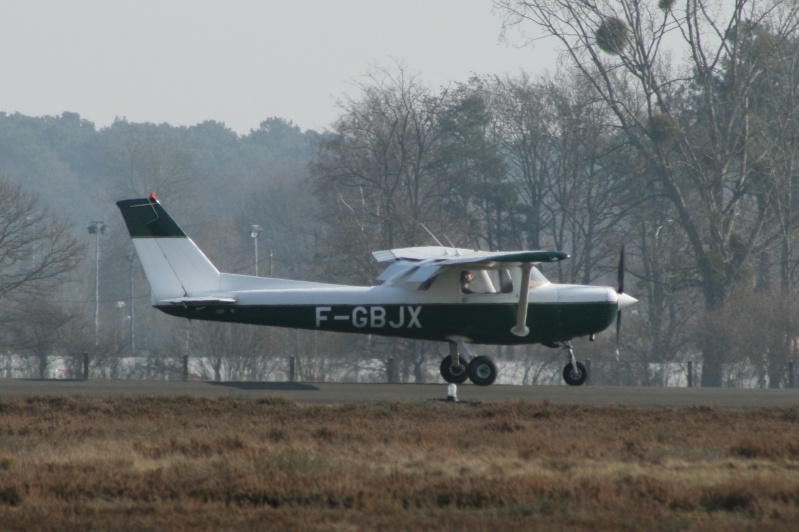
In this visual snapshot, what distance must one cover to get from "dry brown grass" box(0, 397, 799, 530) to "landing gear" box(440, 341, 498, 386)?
13.9 ft

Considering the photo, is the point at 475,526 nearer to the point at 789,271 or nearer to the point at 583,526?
the point at 583,526

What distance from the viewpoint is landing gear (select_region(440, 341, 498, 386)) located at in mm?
21297

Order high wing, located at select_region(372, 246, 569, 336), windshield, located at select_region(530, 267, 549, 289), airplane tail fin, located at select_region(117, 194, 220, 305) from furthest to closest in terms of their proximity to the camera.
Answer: windshield, located at select_region(530, 267, 549, 289) → airplane tail fin, located at select_region(117, 194, 220, 305) → high wing, located at select_region(372, 246, 569, 336)

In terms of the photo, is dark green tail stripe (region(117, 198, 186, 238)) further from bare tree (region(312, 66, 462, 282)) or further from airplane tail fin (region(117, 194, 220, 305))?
bare tree (region(312, 66, 462, 282))

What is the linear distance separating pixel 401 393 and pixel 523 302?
270cm

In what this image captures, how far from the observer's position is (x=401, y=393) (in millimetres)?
20219

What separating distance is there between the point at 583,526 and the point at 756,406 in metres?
10.9

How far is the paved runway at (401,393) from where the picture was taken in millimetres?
19250

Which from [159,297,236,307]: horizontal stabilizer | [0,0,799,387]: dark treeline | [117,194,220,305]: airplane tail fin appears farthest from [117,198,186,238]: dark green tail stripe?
[0,0,799,387]: dark treeline

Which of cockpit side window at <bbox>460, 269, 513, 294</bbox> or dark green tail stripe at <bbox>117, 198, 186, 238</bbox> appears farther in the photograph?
cockpit side window at <bbox>460, 269, 513, 294</bbox>

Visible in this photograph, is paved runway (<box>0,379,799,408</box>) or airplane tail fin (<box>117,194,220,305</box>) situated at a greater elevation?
airplane tail fin (<box>117,194,220,305</box>)

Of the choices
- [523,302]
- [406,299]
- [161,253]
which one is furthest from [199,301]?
[523,302]

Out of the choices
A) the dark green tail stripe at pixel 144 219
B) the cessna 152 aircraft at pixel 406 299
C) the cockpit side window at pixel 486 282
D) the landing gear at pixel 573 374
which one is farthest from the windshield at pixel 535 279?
the dark green tail stripe at pixel 144 219

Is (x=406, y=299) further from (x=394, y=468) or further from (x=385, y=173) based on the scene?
(x=385, y=173)
